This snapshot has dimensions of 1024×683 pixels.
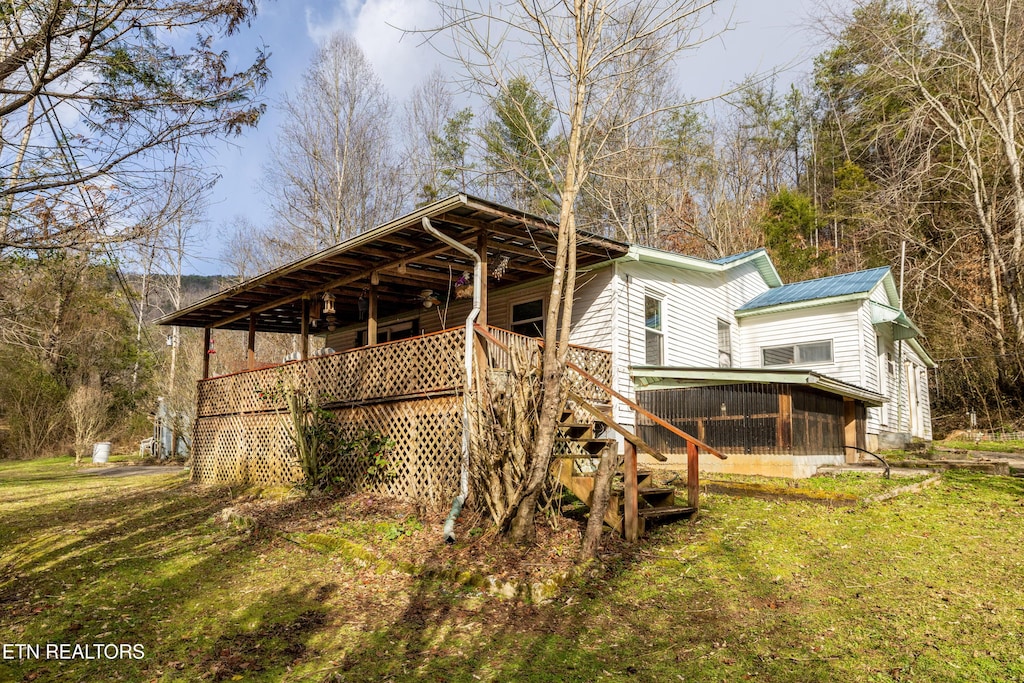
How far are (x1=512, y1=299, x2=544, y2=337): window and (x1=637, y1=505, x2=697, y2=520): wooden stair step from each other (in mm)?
5492

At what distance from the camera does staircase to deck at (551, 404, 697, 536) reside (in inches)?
274

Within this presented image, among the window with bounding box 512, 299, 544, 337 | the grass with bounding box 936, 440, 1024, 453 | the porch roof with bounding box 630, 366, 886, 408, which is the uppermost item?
the window with bounding box 512, 299, 544, 337

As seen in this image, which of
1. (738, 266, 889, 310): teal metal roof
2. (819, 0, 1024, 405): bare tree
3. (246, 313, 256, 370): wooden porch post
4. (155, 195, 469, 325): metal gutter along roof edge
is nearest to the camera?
(155, 195, 469, 325): metal gutter along roof edge

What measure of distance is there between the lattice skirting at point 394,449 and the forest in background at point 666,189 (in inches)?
134

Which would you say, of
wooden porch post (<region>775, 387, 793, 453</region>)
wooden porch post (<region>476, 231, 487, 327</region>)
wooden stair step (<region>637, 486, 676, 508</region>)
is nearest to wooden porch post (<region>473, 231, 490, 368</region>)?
wooden porch post (<region>476, 231, 487, 327</region>)

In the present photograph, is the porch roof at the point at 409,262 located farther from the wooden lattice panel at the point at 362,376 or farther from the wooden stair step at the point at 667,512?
the wooden stair step at the point at 667,512

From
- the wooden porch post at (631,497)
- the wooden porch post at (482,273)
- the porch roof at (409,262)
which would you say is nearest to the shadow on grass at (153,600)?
the wooden porch post at (631,497)

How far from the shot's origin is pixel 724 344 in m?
15.3

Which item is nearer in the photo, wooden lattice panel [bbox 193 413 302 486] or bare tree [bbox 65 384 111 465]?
wooden lattice panel [bbox 193 413 302 486]

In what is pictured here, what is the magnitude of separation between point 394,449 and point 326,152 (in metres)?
19.0

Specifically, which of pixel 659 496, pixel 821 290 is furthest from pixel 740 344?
pixel 659 496

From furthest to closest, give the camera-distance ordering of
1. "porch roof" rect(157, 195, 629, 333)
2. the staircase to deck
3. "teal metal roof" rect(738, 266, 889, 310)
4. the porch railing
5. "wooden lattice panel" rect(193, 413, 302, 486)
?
"teal metal roof" rect(738, 266, 889, 310) → "wooden lattice panel" rect(193, 413, 302, 486) → the porch railing → "porch roof" rect(157, 195, 629, 333) → the staircase to deck

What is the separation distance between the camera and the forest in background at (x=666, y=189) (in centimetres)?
816

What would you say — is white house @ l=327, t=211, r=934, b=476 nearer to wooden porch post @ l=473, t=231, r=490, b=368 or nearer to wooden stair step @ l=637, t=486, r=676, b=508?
wooden porch post @ l=473, t=231, r=490, b=368
